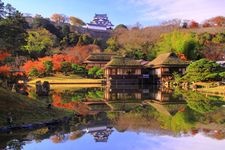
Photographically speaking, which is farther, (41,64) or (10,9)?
(41,64)

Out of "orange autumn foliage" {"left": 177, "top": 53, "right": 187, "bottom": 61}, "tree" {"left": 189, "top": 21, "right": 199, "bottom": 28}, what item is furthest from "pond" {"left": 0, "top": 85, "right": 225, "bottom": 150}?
"tree" {"left": 189, "top": 21, "right": 199, "bottom": 28}

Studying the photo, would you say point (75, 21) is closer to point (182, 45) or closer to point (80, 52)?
point (80, 52)

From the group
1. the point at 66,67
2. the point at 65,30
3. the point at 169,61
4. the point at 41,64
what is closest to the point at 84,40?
the point at 65,30

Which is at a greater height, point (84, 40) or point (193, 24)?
point (193, 24)

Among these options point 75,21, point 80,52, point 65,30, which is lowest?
Result: point 80,52

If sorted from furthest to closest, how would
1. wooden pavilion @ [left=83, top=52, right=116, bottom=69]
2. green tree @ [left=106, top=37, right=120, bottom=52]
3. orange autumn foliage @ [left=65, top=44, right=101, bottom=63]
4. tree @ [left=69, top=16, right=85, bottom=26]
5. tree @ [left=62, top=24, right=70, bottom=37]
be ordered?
tree @ [left=69, top=16, right=85, bottom=26]
tree @ [left=62, top=24, right=70, bottom=37]
green tree @ [left=106, top=37, right=120, bottom=52]
orange autumn foliage @ [left=65, top=44, right=101, bottom=63]
wooden pavilion @ [left=83, top=52, right=116, bottom=69]

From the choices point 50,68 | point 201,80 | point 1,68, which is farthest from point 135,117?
point 50,68

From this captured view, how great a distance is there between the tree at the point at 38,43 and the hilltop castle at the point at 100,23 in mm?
41014

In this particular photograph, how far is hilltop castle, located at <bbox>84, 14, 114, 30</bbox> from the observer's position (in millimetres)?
123581

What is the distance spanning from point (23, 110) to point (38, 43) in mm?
58496

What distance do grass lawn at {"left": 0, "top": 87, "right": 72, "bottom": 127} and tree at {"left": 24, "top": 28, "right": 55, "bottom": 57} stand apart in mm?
48579

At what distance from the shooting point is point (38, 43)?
239ft

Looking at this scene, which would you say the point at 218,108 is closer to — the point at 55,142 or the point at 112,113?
the point at 112,113

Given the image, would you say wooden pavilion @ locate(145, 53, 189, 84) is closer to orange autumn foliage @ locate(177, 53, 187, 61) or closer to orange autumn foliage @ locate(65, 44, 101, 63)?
orange autumn foliage @ locate(177, 53, 187, 61)
